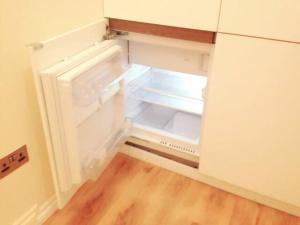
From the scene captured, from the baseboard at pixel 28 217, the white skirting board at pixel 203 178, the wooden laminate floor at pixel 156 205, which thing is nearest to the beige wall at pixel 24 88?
the baseboard at pixel 28 217

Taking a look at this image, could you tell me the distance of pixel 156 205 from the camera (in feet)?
4.96

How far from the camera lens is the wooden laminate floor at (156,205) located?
4.69ft

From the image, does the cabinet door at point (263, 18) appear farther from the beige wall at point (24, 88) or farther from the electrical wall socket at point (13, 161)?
the electrical wall socket at point (13, 161)

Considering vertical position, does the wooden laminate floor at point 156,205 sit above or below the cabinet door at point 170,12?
below

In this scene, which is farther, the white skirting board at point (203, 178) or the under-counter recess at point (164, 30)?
the white skirting board at point (203, 178)

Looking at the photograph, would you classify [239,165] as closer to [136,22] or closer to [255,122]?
[255,122]

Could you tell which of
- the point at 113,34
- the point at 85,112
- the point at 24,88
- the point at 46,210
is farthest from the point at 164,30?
the point at 46,210

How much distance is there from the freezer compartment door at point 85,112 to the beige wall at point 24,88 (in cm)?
11

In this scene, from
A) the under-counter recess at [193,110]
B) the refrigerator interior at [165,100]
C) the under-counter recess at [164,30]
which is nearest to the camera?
the under-counter recess at [193,110]

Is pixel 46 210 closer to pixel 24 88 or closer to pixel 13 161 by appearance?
pixel 13 161

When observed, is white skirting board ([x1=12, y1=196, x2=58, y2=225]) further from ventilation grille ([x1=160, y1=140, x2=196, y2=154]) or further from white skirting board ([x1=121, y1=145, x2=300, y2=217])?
ventilation grille ([x1=160, y1=140, x2=196, y2=154])

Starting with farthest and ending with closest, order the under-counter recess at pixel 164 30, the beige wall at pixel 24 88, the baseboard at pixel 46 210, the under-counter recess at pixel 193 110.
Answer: the baseboard at pixel 46 210
the under-counter recess at pixel 164 30
the under-counter recess at pixel 193 110
the beige wall at pixel 24 88

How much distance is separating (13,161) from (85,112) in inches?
13.8

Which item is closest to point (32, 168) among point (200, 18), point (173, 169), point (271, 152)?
point (173, 169)
